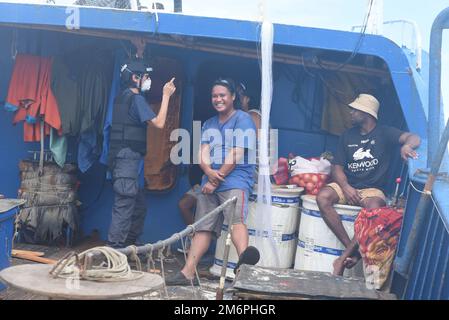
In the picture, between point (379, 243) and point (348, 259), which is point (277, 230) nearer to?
point (348, 259)

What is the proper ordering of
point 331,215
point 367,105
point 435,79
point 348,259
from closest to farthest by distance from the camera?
point 435,79, point 348,259, point 331,215, point 367,105

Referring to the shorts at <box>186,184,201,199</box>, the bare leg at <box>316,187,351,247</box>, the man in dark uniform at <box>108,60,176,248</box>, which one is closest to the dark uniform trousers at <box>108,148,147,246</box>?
the man in dark uniform at <box>108,60,176,248</box>

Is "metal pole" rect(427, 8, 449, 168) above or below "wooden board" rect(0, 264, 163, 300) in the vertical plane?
above

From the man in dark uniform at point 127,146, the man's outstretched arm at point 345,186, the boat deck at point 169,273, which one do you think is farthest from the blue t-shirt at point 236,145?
the boat deck at point 169,273

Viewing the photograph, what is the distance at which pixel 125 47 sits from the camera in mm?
6453

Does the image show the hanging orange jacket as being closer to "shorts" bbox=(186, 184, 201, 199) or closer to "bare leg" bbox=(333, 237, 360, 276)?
"shorts" bbox=(186, 184, 201, 199)

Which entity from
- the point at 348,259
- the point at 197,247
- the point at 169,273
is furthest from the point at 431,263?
the point at 169,273

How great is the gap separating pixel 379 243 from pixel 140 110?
2.58 meters

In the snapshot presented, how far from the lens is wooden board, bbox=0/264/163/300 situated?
2535 mm

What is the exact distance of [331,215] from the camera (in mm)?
5480

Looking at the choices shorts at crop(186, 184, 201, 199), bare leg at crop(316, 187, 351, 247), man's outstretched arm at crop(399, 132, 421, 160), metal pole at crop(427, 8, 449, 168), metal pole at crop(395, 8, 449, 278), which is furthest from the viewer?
shorts at crop(186, 184, 201, 199)

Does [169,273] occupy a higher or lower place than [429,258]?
lower

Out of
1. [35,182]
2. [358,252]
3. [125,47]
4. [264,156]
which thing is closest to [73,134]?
[35,182]
